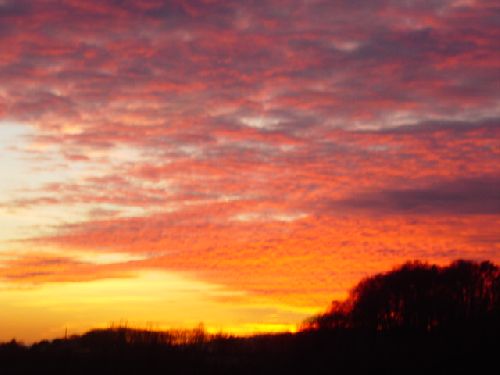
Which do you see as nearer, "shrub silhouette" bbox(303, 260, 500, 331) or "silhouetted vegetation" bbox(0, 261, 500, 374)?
"silhouetted vegetation" bbox(0, 261, 500, 374)

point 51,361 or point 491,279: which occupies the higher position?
point 491,279

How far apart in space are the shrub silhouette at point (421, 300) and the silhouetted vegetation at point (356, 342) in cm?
5

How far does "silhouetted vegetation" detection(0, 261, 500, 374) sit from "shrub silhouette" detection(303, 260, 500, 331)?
0.17 ft

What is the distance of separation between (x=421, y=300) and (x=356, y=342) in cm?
468

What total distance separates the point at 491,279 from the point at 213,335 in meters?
14.0

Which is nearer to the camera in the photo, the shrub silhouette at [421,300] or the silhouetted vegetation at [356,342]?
the silhouetted vegetation at [356,342]

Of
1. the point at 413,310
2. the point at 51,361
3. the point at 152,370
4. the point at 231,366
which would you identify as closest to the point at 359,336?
the point at 413,310

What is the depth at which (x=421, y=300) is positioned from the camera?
4112 cm

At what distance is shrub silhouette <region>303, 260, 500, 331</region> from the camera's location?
39562 mm

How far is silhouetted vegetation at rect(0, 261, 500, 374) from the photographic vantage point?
35156 millimetres

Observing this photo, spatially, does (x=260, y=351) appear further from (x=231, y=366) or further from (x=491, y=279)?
(x=491, y=279)

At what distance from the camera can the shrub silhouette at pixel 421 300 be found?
130 ft

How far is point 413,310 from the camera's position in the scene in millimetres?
40906

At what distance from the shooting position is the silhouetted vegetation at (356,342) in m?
35.2
